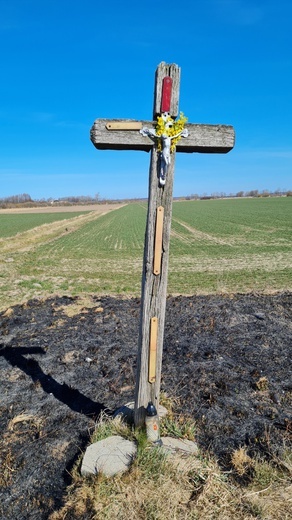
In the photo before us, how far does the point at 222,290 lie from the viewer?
36.9ft

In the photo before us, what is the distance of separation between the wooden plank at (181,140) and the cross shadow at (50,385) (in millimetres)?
3206

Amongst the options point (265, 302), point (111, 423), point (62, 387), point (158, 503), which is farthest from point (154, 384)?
point (265, 302)

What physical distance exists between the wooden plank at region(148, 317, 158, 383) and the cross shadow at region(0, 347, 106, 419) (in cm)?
116

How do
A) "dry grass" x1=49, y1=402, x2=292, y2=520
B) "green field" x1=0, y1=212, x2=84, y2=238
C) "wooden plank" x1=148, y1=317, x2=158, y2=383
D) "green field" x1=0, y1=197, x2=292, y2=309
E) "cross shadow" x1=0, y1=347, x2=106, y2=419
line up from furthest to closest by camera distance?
"green field" x1=0, y1=212, x2=84, y2=238
"green field" x1=0, y1=197, x2=292, y2=309
"cross shadow" x1=0, y1=347, x2=106, y2=419
"wooden plank" x1=148, y1=317, x2=158, y2=383
"dry grass" x1=49, y1=402, x2=292, y2=520

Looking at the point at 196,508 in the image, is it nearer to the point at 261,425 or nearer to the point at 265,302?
the point at 261,425

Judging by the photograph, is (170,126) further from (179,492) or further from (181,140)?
(179,492)

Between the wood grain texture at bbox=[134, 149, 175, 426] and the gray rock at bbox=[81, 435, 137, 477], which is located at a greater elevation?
the wood grain texture at bbox=[134, 149, 175, 426]

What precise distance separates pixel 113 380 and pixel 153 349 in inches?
73.5

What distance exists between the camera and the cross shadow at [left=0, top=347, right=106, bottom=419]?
4.22 m

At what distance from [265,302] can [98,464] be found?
629 centimetres

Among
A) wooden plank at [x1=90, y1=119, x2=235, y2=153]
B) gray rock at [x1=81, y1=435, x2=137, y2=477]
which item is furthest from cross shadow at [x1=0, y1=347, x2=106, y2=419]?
wooden plank at [x1=90, y1=119, x2=235, y2=153]

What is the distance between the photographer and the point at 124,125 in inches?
116

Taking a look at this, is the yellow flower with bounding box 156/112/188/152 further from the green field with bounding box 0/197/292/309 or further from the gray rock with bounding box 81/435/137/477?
the green field with bounding box 0/197/292/309

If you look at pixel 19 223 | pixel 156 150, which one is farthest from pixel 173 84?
pixel 19 223
